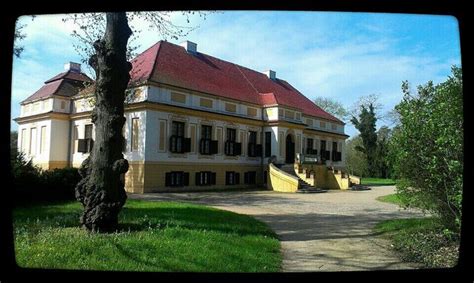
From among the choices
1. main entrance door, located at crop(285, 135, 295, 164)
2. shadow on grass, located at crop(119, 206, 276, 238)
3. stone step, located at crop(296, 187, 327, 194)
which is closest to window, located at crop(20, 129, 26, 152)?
shadow on grass, located at crop(119, 206, 276, 238)

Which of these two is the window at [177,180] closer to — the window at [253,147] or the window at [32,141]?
the window at [253,147]

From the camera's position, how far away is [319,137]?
4410mm

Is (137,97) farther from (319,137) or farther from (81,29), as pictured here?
(81,29)

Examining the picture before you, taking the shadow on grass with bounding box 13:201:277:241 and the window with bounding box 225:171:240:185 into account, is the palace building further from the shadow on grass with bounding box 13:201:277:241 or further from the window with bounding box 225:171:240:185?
the shadow on grass with bounding box 13:201:277:241

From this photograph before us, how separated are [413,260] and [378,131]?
80 centimetres

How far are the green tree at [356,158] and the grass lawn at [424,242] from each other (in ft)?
1.41

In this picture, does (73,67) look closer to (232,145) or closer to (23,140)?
(23,140)

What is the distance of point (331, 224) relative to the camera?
495cm

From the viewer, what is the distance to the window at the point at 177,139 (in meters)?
3.91

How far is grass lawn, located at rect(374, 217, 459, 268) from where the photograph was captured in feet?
5.16

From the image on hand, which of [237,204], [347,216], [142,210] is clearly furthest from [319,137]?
[142,210]

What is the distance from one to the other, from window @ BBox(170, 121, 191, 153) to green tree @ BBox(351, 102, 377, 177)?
5.41ft

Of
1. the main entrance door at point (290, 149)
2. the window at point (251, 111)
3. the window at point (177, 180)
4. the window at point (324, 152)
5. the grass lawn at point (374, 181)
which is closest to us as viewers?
the grass lawn at point (374, 181)

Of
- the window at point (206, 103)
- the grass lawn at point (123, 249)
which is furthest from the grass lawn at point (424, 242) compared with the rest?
the window at point (206, 103)
